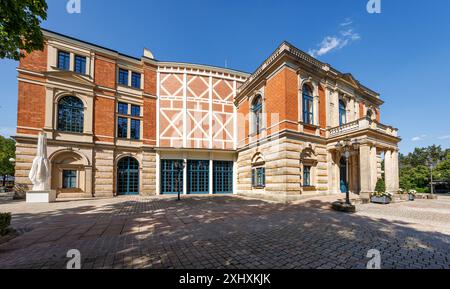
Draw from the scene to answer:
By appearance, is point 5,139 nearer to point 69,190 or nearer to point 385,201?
point 69,190

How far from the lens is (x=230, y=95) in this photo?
73.3 feet

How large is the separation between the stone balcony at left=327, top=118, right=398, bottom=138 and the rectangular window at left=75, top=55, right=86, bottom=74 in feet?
77.2

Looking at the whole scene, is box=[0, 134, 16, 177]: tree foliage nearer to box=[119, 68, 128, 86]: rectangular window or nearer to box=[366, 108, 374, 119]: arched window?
box=[119, 68, 128, 86]: rectangular window

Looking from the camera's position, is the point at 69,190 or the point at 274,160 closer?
the point at 274,160

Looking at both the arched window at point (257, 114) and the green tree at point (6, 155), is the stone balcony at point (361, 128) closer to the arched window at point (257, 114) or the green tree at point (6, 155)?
the arched window at point (257, 114)

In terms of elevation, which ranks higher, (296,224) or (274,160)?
(274,160)

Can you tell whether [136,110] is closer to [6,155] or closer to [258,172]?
[258,172]

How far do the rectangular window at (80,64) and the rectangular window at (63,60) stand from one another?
1.95 ft

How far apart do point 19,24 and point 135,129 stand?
46.7 feet

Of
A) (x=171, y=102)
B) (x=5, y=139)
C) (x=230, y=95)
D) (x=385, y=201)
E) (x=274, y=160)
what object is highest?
(x=230, y=95)

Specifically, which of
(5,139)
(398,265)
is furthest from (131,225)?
(5,139)

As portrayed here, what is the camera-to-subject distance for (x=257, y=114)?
60.7 ft

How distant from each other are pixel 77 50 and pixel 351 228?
2427cm

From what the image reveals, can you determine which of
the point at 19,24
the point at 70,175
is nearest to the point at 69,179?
the point at 70,175
